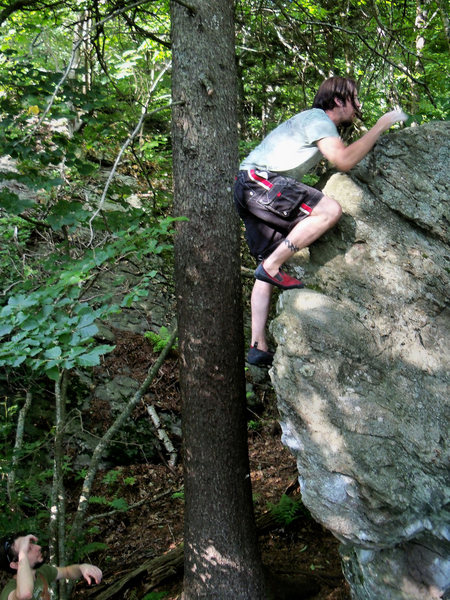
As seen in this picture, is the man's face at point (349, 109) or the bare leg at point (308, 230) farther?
the man's face at point (349, 109)

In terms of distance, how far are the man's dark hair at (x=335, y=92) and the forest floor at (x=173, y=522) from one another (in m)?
4.30

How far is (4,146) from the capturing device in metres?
4.20

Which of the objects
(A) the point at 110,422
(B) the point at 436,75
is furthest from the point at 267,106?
(A) the point at 110,422

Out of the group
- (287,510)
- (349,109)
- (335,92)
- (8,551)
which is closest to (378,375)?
(349,109)

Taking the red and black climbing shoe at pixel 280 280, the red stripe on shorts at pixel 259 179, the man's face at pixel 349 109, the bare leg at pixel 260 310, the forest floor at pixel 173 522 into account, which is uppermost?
the man's face at pixel 349 109

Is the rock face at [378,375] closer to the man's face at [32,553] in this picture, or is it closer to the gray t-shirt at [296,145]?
the gray t-shirt at [296,145]

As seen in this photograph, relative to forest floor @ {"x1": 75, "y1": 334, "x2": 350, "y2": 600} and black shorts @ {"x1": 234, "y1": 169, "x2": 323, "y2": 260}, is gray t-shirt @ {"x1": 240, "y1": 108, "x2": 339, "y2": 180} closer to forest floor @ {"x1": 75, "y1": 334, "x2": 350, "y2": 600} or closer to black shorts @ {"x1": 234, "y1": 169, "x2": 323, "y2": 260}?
black shorts @ {"x1": 234, "y1": 169, "x2": 323, "y2": 260}

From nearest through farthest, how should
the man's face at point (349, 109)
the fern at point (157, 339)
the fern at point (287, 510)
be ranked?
the man's face at point (349, 109), the fern at point (287, 510), the fern at point (157, 339)

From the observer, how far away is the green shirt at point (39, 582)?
163 inches

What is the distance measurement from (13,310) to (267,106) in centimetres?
825

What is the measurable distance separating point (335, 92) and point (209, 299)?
6.21ft

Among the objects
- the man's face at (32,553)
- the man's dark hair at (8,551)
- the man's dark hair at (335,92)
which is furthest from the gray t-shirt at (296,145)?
the man's dark hair at (8,551)

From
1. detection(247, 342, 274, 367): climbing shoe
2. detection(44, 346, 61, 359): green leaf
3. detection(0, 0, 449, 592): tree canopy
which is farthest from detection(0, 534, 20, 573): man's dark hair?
detection(247, 342, 274, 367): climbing shoe

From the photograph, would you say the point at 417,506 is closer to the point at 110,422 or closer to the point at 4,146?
the point at 4,146
